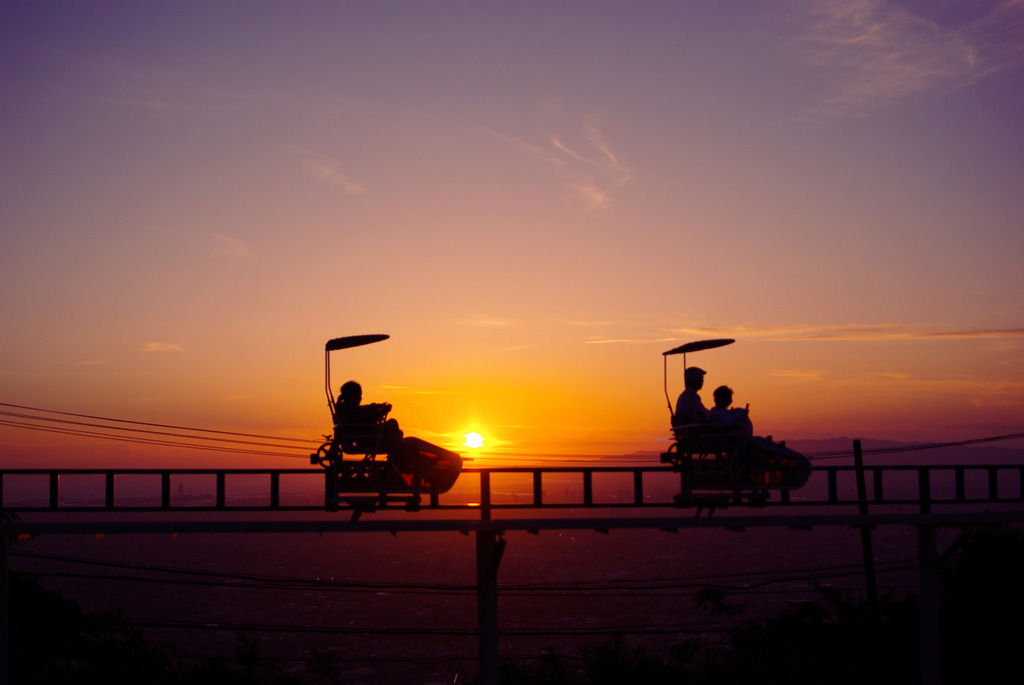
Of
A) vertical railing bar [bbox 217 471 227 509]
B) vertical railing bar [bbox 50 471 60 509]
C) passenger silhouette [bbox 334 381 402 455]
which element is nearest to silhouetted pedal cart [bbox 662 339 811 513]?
passenger silhouette [bbox 334 381 402 455]

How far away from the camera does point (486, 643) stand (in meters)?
14.1

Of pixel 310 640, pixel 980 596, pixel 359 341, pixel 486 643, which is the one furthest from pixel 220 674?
pixel 310 640

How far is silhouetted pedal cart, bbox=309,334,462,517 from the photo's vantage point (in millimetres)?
12797

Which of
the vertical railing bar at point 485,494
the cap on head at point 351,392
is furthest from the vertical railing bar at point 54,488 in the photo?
the vertical railing bar at point 485,494

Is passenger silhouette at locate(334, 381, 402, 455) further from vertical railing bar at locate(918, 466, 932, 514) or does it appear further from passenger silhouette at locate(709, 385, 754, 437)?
vertical railing bar at locate(918, 466, 932, 514)

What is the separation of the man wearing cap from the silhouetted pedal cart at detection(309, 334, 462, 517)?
11.1 ft

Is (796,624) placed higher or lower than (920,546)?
lower

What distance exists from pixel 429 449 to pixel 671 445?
Answer: 11.0ft

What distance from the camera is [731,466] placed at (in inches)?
493

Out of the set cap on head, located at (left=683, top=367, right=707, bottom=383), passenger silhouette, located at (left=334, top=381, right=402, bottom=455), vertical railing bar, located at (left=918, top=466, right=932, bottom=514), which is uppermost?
cap on head, located at (left=683, top=367, right=707, bottom=383)

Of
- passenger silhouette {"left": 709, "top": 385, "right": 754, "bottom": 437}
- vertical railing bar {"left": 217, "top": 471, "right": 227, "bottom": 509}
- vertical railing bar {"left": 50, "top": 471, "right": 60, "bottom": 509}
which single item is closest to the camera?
passenger silhouette {"left": 709, "top": 385, "right": 754, "bottom": 437}

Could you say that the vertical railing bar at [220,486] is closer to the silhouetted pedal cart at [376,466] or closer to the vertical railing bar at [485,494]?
the silhouetted pedal cart at [376,466]

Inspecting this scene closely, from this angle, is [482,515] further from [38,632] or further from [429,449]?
[38,632]

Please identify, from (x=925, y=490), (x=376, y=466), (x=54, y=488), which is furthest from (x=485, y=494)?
(x=925, y=490)
